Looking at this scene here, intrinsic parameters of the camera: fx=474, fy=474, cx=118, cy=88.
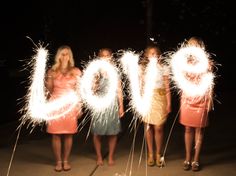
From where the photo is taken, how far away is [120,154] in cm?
878

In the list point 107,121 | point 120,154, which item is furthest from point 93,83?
point 120,154

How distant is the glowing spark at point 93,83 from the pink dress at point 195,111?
3.76 feet

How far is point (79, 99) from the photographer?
766cm

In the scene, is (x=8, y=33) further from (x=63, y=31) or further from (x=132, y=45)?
(x=132, y=45)

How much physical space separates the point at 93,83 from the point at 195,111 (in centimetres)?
170

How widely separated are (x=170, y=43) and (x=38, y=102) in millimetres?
12066

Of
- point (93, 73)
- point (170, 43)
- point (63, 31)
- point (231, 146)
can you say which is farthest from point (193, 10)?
point (93, 73)

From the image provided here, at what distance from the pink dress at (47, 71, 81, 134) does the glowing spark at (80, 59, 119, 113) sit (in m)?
0.24

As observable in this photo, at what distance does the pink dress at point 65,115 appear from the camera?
747 centimetres

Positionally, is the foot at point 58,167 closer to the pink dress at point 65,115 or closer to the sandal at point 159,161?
the pink dress at point 65,115

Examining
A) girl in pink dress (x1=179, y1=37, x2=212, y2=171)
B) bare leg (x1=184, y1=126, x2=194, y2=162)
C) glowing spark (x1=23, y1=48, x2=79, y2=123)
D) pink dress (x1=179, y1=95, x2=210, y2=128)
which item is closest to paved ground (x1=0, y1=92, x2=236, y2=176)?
bare leg (x1=184, y1=126, x2=194, y2=162)

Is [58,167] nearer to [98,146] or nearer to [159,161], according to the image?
[98,146]

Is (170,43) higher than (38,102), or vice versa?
(170,43)

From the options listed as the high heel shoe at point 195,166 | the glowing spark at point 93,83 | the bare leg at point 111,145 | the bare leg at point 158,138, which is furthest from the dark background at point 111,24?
the high heel shoe at point 195,166
